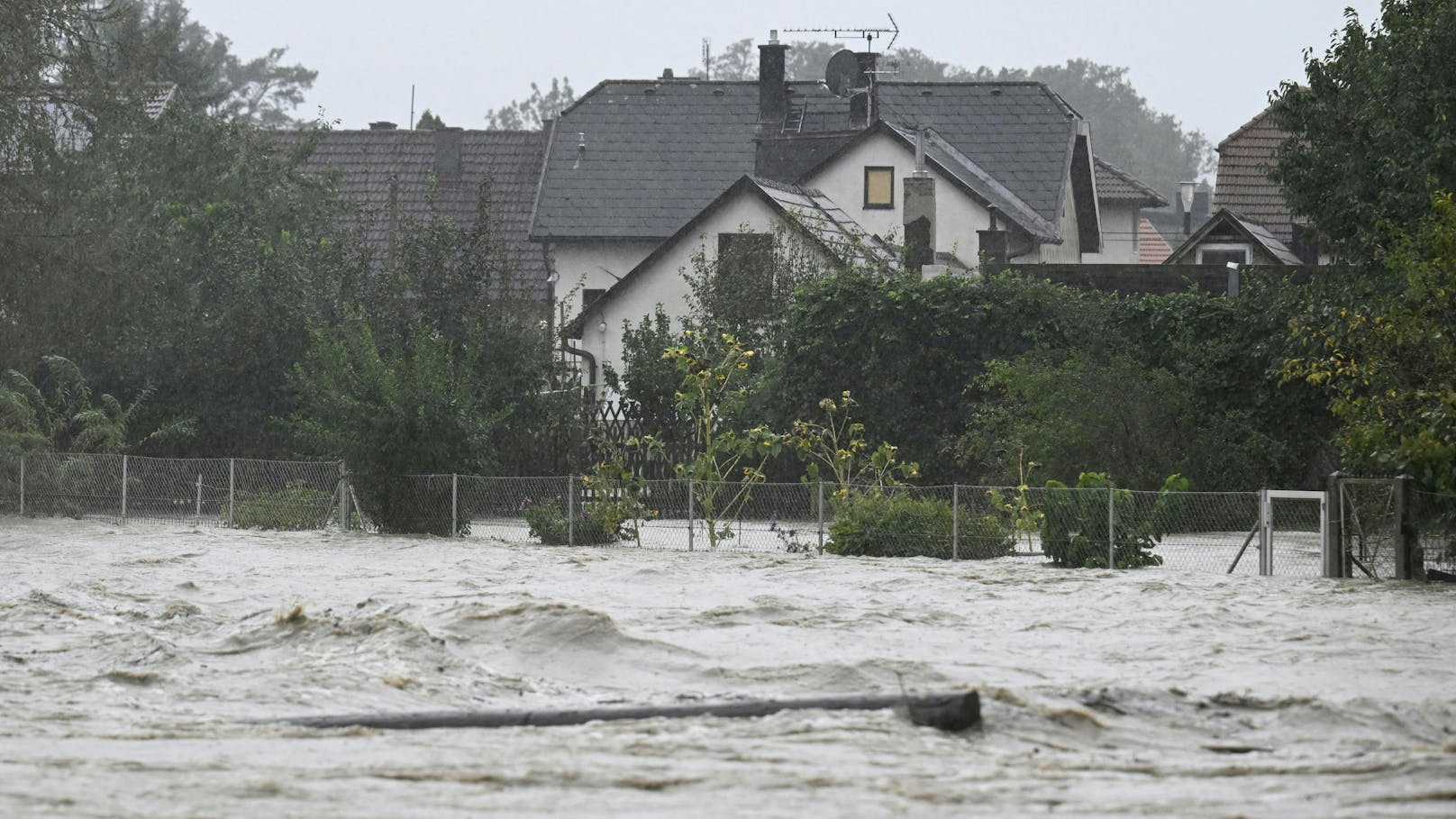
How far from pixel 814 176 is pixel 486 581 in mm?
26308

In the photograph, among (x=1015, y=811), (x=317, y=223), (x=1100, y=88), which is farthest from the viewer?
(x=1100, y=88)

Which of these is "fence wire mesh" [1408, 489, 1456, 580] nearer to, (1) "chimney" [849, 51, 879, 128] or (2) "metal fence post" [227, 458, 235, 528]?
(2) "metal fence post" [227, 458, 235, 528]

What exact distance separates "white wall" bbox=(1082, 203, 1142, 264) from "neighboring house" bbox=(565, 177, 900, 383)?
20372 mm

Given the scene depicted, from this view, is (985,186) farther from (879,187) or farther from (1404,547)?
(1404,547)

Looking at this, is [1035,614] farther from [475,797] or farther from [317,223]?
[317,223]

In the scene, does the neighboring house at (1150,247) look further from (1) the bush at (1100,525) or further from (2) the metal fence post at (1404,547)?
(2) the metal fence post at (1404,547)

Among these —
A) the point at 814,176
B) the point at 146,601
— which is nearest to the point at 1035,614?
the point at 146,601

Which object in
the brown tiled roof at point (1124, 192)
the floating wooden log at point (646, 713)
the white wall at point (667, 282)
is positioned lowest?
the floating wooden log at point (646, 713)

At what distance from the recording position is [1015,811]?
9.83 meters

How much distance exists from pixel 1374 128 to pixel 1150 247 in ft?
142

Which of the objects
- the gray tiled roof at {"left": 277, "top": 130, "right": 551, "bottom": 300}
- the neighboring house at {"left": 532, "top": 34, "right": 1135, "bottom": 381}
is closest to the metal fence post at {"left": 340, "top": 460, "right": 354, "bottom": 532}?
the neighboring house at {"left": 532, "top": 34, "right": 1135, "bottom": 381}

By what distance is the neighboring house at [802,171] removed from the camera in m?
43.1

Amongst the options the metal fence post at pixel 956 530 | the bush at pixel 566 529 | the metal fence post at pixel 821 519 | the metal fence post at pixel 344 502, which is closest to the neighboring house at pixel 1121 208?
the metal fence post at pixel 344 502

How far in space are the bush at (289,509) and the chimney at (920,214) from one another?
14.8 metres
